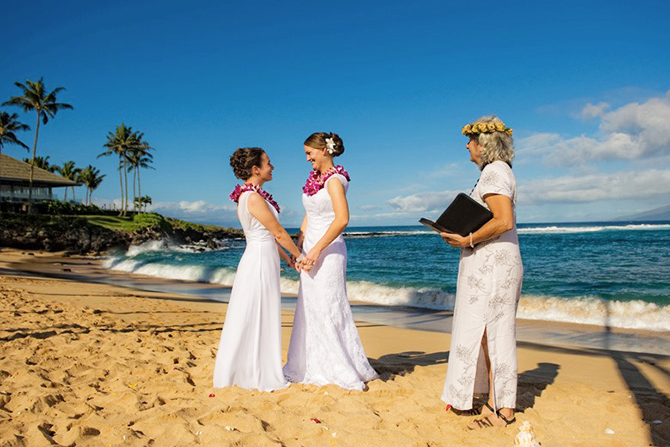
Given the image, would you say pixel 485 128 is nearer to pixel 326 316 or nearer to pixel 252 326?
pixel 326 316

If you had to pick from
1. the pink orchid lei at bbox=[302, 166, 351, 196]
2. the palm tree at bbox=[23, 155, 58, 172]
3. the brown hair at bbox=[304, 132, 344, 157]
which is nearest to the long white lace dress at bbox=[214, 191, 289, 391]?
the pink orchid lei at bbox=[302, 166, 351, 196]

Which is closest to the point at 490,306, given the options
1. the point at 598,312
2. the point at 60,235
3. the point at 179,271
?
the point at 598,312

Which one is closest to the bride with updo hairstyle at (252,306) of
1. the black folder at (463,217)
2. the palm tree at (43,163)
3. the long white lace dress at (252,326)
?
the long white lace dress at (252,326)

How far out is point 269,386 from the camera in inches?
164

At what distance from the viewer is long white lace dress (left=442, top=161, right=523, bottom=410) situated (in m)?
3.26

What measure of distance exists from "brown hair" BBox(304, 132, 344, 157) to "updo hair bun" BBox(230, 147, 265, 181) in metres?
0.47

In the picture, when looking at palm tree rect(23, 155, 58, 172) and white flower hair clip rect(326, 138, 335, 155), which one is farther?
palm tree rect(23, 155, 58, 172)

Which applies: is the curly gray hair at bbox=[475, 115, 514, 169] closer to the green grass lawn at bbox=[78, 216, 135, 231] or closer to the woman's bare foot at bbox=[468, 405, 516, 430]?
the woman's bare foot at bbox=[468, 405, 516, 430]

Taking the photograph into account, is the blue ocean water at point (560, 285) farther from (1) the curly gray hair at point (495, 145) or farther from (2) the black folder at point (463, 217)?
(2) the black folder at point (463, 217)

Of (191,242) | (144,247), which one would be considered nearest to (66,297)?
(144,247)

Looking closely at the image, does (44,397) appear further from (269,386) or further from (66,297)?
(66,297)

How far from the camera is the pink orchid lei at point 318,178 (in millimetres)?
3999

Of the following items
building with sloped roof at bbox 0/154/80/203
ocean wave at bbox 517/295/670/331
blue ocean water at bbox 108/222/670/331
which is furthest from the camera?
building with sloped roof at bbox 0/154/80/203

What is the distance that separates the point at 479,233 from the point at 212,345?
4318mm
